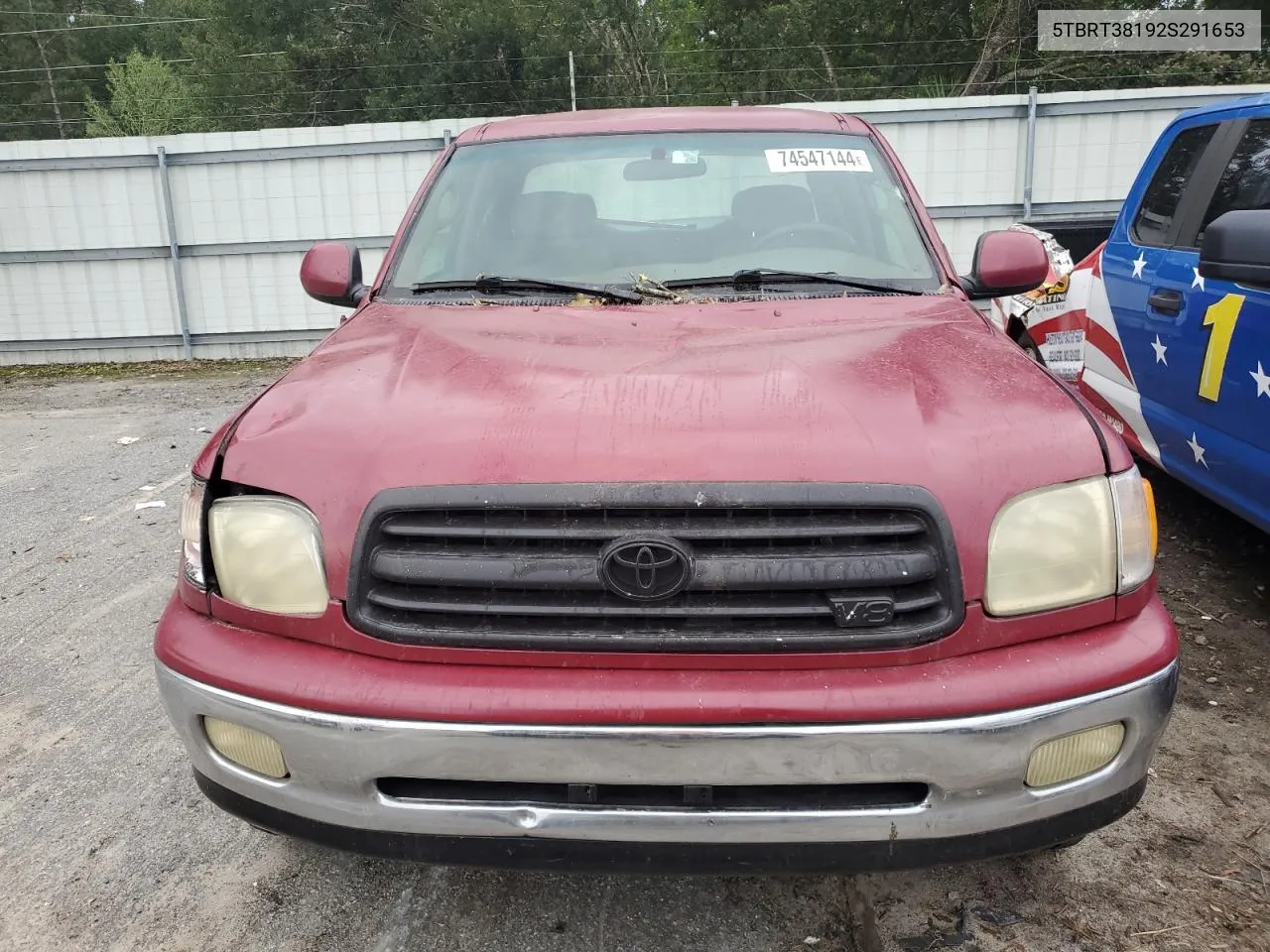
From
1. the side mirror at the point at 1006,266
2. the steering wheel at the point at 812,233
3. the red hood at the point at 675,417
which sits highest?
the steering wheel at the point at 812,233

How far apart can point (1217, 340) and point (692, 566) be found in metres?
2.74

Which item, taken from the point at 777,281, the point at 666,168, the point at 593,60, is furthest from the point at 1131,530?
the point at 593,60

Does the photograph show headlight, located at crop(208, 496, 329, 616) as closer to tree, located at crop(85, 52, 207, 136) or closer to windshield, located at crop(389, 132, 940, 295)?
windshield, located at crop(389, 132, 940, 295)

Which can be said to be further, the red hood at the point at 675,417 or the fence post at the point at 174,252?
the fence post at the point at 174,252

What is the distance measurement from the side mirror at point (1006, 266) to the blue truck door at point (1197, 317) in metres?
0.86

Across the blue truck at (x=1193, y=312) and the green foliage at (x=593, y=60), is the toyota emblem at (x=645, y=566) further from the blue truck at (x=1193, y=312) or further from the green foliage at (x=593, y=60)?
the green foliage at (x=593, y=60)

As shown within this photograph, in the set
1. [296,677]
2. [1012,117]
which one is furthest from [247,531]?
[1012,117]

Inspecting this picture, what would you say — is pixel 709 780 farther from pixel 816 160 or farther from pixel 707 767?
pixel 816 160

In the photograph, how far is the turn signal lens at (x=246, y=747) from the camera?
1.76 meters

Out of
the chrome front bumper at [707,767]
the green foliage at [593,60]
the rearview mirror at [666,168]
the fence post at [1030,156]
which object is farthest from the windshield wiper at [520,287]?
the green foliage at [593,60]

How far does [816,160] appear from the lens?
3.16m

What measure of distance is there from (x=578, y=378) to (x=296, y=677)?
79 cm

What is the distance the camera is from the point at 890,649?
66.7 inches

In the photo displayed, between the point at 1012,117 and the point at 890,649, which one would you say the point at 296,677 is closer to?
the point at 890,649
